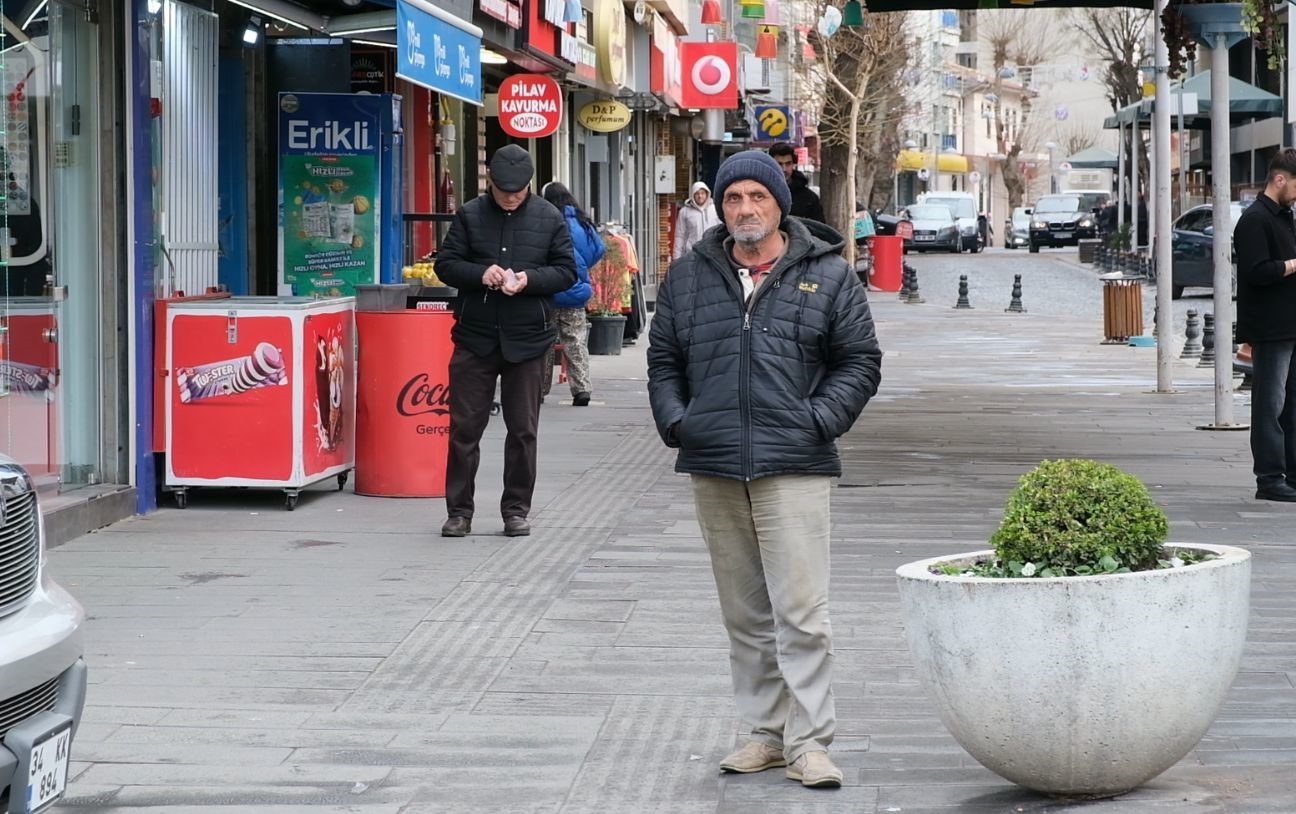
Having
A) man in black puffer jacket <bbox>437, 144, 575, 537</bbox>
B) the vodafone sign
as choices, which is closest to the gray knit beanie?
man in black puffer jacket <bbox>437, 144, 575, 537</bbox>

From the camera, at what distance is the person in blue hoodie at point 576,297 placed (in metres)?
12.9

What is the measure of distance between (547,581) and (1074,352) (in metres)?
15.0

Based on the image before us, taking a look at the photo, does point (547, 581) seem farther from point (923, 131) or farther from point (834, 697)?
point (923, 131)

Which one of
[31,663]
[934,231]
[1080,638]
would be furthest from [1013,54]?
[31,663]

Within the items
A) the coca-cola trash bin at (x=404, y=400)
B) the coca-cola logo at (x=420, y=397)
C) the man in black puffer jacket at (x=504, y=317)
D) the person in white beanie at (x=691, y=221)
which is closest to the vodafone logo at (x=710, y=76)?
the person in white beanie at (x=691, y=221)

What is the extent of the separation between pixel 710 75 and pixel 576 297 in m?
21.8

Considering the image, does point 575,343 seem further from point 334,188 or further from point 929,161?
point 929,161

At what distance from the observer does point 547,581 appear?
864cm

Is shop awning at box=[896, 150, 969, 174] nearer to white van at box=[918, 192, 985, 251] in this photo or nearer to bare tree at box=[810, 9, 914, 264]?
white van at box=[918, 192, 985, 251]

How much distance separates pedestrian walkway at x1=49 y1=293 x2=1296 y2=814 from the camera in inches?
218

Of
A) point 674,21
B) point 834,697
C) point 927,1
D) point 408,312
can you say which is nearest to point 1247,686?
point 834,697

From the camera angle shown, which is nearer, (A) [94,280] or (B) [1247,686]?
(B) [1247,686]

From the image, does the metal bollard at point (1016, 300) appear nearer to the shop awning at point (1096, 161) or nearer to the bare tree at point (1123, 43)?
the bare tree at point (1123, 43)

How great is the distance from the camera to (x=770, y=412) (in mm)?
5496
